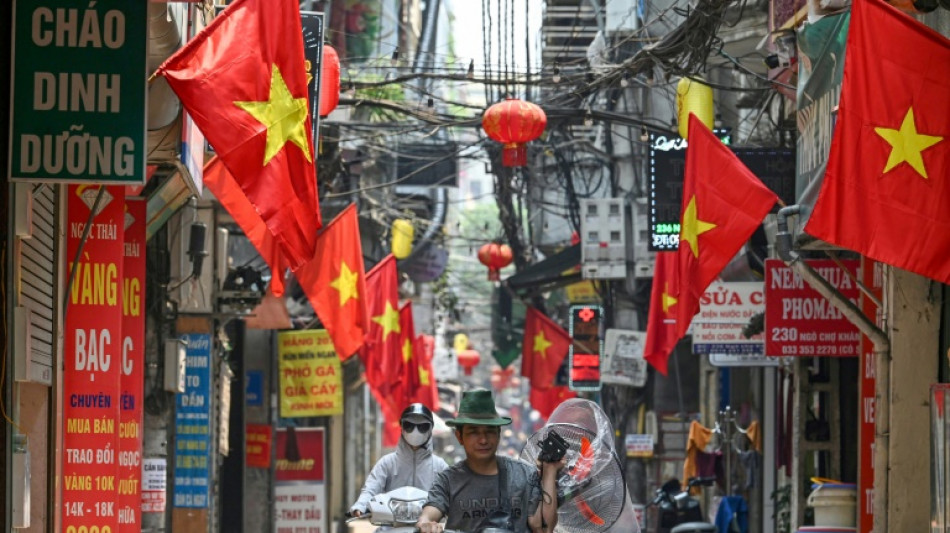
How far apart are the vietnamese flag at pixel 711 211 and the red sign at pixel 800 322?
1432 mm

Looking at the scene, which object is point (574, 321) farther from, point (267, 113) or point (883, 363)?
point (267, 113)

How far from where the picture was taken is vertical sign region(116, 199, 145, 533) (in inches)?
541

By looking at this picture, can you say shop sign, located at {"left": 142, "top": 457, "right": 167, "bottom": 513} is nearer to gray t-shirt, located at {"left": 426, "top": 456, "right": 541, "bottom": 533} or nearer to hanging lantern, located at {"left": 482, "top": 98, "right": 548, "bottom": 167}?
hanging lantern, located at {"left": 482, "top": 98, "right": 548, "bottom": 167}

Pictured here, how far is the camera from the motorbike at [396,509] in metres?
11.1

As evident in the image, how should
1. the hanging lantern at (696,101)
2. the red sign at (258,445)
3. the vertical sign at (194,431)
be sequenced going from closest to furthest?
1. the hanging lantern at (696,101)
2. the vertical sign at (194,431)
3. the red sign at (258,445)

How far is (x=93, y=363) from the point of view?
1184 centimetres

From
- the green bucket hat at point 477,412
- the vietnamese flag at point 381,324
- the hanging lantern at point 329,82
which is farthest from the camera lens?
the vietnamese flag at point 381,324

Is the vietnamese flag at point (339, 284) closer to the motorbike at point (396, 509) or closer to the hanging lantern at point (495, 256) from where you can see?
the motorbike at point (396, 509)

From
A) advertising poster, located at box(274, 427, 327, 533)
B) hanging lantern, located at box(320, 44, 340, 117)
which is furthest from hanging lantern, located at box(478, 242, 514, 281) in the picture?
hanging lantern, located at box(320, 44, 340, 117)

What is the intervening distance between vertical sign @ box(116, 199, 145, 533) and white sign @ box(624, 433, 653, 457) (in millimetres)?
16266

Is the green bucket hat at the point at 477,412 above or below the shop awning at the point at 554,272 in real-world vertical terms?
below

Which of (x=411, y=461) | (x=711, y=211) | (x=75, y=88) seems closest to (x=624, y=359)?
(x=711, y=211)

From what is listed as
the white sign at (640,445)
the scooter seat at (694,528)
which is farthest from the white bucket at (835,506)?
the white sign at (640,445)

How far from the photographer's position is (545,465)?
9539 mm
